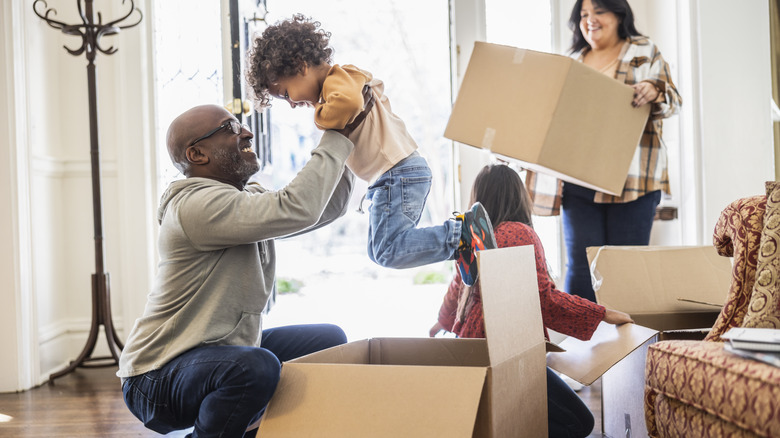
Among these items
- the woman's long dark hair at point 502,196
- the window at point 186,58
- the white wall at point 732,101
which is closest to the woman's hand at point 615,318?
the woman's long dark hair at point 502,196

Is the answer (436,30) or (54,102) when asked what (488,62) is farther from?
(436,30)

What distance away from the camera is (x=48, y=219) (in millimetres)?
2902

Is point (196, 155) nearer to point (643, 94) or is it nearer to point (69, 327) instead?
point (643, 94)

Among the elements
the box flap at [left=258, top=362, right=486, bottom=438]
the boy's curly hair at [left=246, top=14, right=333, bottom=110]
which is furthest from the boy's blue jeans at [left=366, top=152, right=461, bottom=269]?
the box flap at [left=258, top=362, right=486, bottom=438]

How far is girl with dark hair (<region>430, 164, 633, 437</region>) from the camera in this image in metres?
1.63

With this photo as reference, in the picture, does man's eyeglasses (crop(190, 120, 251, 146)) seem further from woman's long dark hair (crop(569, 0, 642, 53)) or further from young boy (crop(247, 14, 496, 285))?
woman's long dark hair (crop(569, 0, 642, 53))

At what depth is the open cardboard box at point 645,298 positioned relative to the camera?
5.43 feet

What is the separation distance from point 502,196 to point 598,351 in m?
0.47

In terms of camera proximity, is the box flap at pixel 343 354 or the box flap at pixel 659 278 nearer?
the box flap at pixel 343 354

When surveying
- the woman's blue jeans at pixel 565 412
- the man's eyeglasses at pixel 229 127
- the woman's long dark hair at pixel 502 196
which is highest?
the man's eyeglasses at pixel 229 127

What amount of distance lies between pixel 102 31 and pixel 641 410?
2.48 metres

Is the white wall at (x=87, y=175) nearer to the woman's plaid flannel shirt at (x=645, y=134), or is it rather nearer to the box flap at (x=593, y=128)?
the woman's plaid flannel shirt at (x=645, y=134)

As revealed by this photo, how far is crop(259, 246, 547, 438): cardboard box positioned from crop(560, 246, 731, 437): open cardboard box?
15.8 inches

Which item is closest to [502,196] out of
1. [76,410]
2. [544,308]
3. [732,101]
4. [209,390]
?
[544,308]
